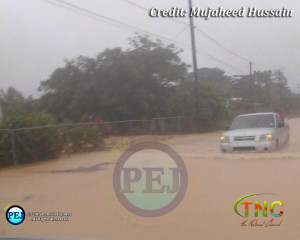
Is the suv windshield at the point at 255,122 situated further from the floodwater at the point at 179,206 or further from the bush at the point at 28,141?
the bush at the point at 28,141

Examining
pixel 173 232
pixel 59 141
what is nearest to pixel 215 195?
pixel 173 232

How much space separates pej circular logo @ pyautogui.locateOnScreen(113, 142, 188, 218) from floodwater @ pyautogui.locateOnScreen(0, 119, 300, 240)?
18cm

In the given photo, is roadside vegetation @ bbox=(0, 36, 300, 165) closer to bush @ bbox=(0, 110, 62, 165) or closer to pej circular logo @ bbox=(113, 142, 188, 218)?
bush @ bbox=(0, 110, 62, 165)

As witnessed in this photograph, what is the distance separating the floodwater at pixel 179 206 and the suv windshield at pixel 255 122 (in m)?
1.92

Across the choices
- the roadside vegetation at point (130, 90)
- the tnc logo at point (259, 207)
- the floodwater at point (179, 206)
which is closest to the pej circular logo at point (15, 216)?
the floodwater at point (179, 206)

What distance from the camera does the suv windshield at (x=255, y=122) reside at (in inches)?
505

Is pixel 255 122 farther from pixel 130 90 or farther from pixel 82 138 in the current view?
pixel 130 90

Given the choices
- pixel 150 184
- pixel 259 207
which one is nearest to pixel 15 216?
pixel 150 184

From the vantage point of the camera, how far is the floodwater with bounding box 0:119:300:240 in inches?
210

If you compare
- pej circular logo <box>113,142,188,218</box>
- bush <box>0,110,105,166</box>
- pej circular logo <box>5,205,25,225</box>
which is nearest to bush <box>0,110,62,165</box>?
bush <box>0,110,105,166</box>

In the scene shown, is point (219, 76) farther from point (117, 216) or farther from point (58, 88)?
point (117, 216)

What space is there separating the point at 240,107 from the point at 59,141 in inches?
1170

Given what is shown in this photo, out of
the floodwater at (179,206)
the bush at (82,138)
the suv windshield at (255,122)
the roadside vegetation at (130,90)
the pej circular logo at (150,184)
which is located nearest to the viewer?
the floodwater at (179,206)

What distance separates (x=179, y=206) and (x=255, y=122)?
7.44 meters
